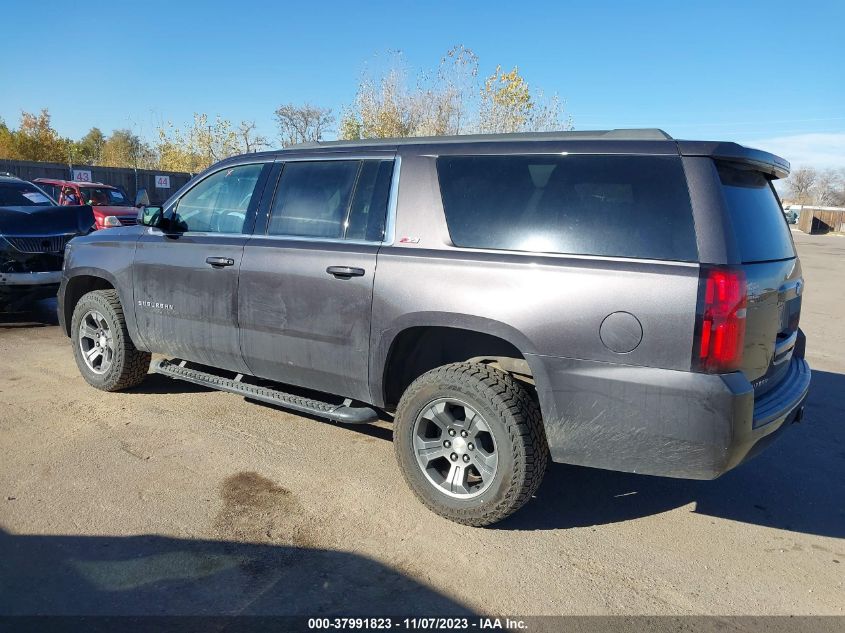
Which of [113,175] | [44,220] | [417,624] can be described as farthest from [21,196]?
[113,175]

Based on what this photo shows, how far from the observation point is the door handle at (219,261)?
4.50 m

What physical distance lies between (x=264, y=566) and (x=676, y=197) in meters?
2.55

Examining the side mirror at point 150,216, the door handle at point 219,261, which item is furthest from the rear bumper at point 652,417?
the side mirror at point 150,216

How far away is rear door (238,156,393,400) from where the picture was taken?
3.92 meters

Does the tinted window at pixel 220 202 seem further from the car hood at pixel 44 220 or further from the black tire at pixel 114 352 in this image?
the car hood at pixel 44 220

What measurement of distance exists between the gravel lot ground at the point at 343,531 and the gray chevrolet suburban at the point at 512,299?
371 millimetres

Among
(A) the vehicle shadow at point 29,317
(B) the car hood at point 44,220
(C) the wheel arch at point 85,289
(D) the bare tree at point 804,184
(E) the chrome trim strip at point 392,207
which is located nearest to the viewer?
(E) the chrome trim strip at point 392,207

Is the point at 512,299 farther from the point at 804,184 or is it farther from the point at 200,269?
the point at 804,184

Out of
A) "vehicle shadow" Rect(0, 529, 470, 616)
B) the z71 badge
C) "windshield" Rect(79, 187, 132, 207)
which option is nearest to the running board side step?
the z71 badge

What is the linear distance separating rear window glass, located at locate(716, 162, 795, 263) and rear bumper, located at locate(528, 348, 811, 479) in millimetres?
674

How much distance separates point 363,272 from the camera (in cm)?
385

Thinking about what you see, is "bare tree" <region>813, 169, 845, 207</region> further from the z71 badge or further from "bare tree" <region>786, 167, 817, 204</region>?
the z71 badge

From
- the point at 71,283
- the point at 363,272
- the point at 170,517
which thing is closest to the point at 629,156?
the point at 363,272

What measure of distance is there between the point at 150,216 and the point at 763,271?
412 cm
